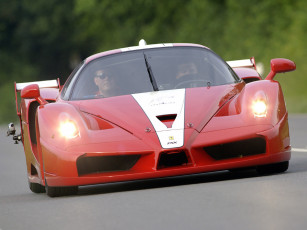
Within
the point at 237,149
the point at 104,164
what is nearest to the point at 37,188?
the point at 104,164

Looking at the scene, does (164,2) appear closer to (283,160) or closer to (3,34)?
(3,34)

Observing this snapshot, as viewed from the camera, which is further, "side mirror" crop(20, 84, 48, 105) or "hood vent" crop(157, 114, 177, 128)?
"side mirror" crop(20, 84, 48, 105)

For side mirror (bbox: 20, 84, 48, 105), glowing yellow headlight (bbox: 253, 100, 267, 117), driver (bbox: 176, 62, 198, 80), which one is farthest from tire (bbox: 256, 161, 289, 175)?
side mirror (bbox: 20, 84, 48, 105)

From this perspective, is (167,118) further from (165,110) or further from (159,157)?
(159,157)

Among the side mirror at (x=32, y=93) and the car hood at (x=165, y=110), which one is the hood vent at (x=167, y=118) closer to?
the car hood at (x=165, y=110)

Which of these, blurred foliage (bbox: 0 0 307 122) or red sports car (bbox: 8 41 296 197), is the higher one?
red sports car (bbox: 8 41 296 197)

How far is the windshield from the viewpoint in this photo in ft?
30.5

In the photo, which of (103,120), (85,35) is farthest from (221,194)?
(85,35)

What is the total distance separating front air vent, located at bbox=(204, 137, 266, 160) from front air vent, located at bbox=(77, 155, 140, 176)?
662 millimetres

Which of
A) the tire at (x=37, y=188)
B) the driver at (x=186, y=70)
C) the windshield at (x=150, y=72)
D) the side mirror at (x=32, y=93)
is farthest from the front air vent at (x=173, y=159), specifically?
the tire at (x=37, y=188)

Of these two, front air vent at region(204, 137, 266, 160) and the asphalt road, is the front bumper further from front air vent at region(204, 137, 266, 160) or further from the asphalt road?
the asphalt road

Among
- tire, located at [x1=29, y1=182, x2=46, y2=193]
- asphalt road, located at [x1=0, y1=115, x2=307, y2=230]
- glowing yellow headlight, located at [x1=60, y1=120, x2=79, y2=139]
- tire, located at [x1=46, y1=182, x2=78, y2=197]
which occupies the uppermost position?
Answer: glowing yellow headlight, located at [x1=60, y1=120, x2=79, y2=139]

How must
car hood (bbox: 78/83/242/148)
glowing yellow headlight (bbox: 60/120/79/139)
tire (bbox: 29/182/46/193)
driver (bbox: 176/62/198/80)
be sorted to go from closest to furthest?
car hood (bbox: 78/83/242/148)
glowing yellow headlight (bbox: 60/120/79/139)
driver (bbox: 176/62/198/80)
tire (bbox: 29/182/46/193)

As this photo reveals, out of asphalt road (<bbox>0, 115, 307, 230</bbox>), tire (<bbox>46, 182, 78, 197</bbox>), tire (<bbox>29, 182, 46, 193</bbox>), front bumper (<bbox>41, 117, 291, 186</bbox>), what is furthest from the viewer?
tire (<bbox>29, 182, 46, 193</bbox>)
